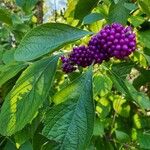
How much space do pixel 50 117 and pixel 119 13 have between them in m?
0.39

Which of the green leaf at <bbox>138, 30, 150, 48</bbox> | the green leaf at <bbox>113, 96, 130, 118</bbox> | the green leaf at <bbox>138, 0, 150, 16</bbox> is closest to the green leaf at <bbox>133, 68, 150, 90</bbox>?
the green leaf at <bbox>113, 96, 130, 118</bbox>

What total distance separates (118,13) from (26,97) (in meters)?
0.37

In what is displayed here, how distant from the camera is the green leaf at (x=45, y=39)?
0.89 meters

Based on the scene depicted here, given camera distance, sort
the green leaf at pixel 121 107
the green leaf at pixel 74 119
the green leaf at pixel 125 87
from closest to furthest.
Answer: the green leaf at pixel 74 119, the green leaf at pixel 125 87, the green leaf at pixel 121 107

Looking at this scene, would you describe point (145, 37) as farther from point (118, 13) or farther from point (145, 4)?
point (145, 4)

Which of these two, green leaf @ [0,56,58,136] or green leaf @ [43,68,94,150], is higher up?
green leaf @ [0,56,58,136]

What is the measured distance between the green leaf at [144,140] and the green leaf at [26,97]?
53 centimetres

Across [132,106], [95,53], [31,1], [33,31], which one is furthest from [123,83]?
[132,106]

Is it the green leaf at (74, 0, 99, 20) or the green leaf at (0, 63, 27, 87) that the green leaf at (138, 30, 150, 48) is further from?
the green leaf at (0, 63, 27, 87)

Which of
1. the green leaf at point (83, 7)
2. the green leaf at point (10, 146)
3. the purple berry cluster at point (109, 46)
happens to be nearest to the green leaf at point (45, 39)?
the purple berry cluster at point (109, 46)

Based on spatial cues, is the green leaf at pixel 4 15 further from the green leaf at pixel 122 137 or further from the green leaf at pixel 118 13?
the green leaf at pixel 122 137

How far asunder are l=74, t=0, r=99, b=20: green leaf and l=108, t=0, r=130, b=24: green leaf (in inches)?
3.8

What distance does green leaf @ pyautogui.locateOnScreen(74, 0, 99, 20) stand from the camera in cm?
128

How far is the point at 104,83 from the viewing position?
1.19 m
